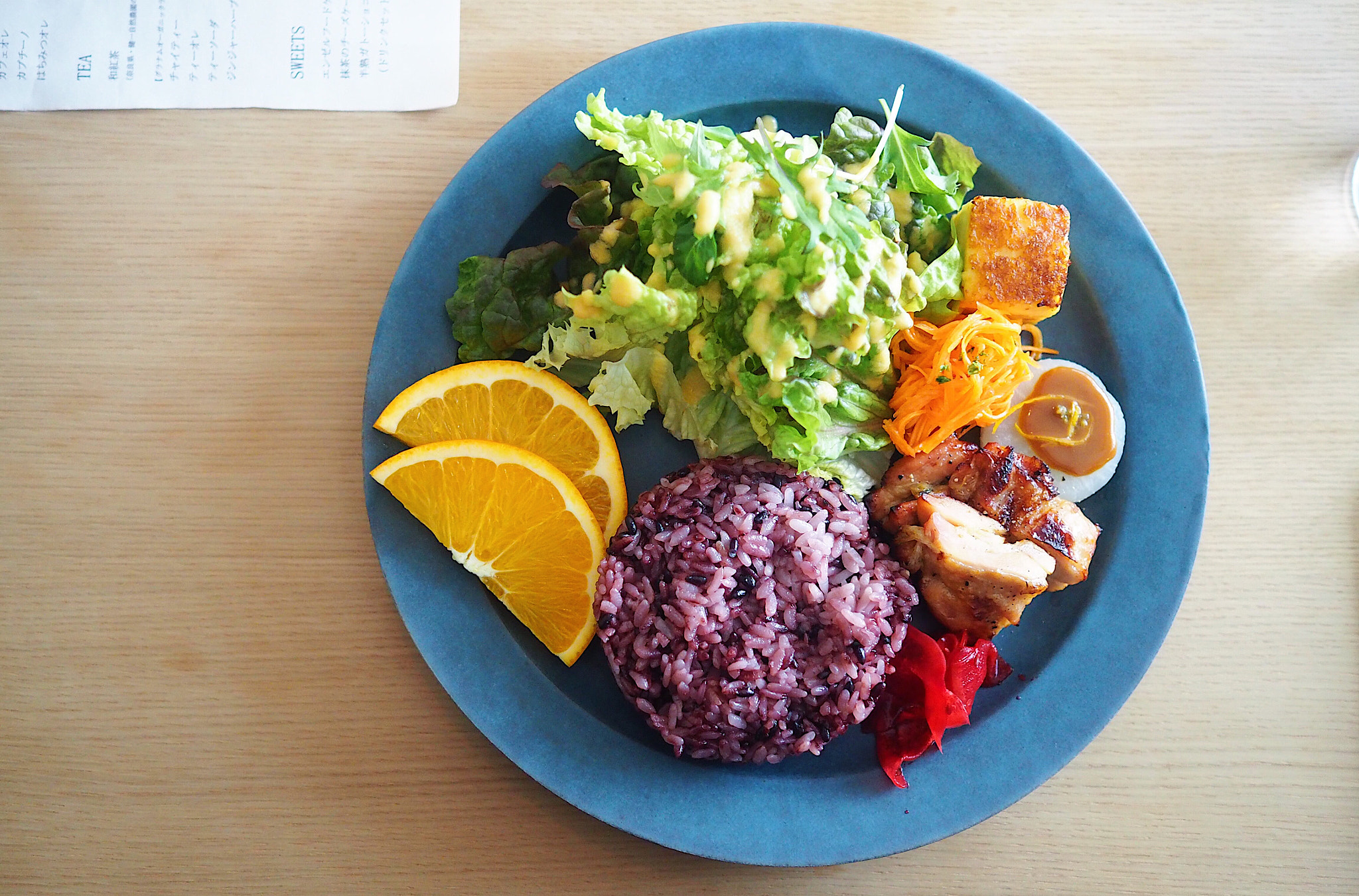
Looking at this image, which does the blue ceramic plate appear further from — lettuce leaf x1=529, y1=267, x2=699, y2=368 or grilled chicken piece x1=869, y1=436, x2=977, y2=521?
grilled chicken piece x1=869, y1=436, x2=977, y2=521

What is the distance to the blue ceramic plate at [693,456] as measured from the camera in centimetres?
224

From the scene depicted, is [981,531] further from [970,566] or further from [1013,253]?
[1013,253]

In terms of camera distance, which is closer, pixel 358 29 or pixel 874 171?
pixel 874 171

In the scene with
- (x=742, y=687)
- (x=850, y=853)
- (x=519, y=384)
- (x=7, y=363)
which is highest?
(x=519, y=384)

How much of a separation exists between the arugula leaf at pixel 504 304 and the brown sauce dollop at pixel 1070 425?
141 centimetres

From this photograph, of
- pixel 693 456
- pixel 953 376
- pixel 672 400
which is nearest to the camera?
pixel 953 376

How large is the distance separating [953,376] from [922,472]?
0.28m

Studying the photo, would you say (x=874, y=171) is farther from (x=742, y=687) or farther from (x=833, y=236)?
(x=742, y=687)

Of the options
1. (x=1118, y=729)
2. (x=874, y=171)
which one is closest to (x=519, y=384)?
(x=874, y=171)

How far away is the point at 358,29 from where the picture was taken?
2.61 m

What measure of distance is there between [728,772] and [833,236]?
1.48 metres

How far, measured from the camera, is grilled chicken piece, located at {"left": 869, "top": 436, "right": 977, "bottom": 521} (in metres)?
2.27

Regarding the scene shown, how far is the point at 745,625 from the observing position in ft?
6.93

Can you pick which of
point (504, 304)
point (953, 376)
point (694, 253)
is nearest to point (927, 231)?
point (953, 376)
